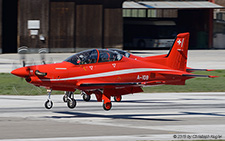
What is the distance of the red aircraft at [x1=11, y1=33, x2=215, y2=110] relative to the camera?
57.0 feet

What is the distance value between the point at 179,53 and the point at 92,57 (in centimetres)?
477

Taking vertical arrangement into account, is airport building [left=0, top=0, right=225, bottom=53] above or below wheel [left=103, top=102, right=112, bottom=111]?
above

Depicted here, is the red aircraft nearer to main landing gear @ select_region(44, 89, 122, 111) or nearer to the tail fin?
main landing gear @ select_region(44, 89, 122, 111)

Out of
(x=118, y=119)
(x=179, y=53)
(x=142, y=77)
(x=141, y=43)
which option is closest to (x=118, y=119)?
(x=118, y=119)

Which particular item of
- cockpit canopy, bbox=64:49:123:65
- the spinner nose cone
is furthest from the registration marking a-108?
the spinner nose cone

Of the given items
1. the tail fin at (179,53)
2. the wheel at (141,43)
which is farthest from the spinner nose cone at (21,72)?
the wheel at (141,43)

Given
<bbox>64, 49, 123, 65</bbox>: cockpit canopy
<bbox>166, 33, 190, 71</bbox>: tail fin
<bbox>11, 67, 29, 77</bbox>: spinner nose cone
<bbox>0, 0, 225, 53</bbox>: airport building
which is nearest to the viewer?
<bbox>11, 67, 29, 77</bbox>: spinner nose cone

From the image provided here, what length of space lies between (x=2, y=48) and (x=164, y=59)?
40.0 meters

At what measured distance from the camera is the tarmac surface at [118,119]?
13984mm

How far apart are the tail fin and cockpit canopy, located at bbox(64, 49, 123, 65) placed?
3.14m

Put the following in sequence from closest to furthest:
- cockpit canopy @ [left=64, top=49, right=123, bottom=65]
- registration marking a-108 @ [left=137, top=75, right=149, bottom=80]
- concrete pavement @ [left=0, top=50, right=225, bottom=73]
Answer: cockpit canopy @ [left=64, top=49, right=123, bottom=65], registration marking a-108 @ [left=137, top=75, right=149, bottom=80], concrete pavement @ [left=0, top=50, right=225, bottom=73]

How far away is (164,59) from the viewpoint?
67.3 ft

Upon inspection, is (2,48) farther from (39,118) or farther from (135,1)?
(39,118)

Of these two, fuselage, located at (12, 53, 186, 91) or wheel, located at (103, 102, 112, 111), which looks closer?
fuselage, located at (12, 53, 186, 91)
